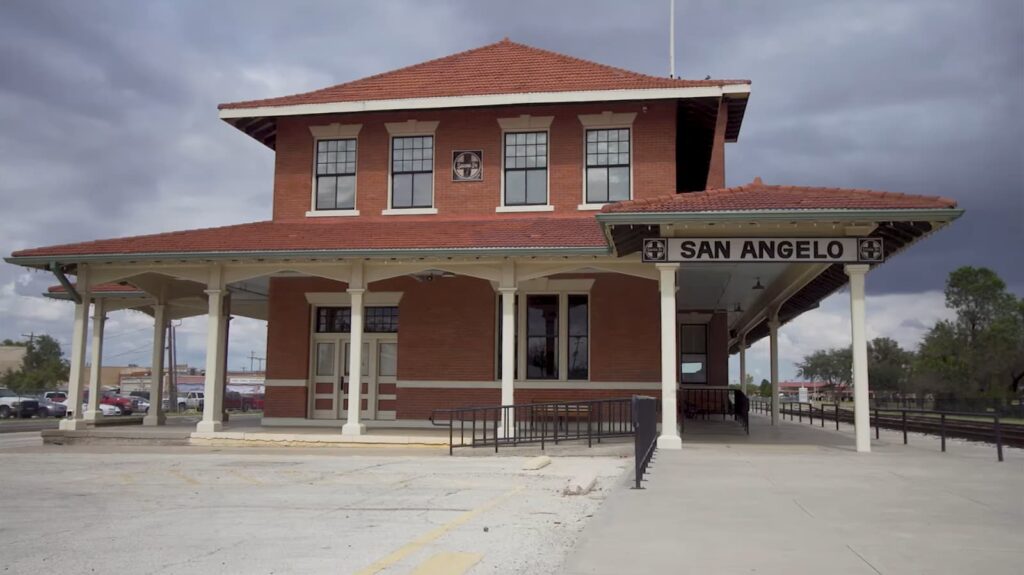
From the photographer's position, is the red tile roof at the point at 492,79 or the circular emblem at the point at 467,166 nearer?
the red tile roof at the point at 492,79

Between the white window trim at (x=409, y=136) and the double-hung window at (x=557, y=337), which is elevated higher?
the white window trim at (x=409, y=136)

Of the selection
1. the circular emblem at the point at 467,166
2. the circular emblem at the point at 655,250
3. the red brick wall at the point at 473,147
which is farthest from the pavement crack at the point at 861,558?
the circular emblem at the point at 467,166

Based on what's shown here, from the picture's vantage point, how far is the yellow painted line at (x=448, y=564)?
6.11m

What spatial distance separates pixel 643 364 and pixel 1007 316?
2939 inches

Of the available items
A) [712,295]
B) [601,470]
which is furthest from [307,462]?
[712,295]

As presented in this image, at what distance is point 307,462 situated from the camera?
1509 cm

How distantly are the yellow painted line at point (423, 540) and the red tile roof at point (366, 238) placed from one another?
850cm

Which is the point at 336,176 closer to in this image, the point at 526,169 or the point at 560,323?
the point at 526,169

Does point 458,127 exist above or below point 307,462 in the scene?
above

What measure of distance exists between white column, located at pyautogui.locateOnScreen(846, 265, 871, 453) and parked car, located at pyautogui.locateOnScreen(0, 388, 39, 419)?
4290 cm

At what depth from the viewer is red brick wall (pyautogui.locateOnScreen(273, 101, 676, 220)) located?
68.2 ft

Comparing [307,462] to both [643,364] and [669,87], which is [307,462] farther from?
[669,87]

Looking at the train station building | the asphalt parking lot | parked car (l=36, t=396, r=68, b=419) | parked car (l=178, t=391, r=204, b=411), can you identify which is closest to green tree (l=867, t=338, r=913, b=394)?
parked car (l=178, t=391, r=204, b=411)

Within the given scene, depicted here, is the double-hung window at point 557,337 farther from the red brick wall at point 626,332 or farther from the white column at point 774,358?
the white column at point 774,358
